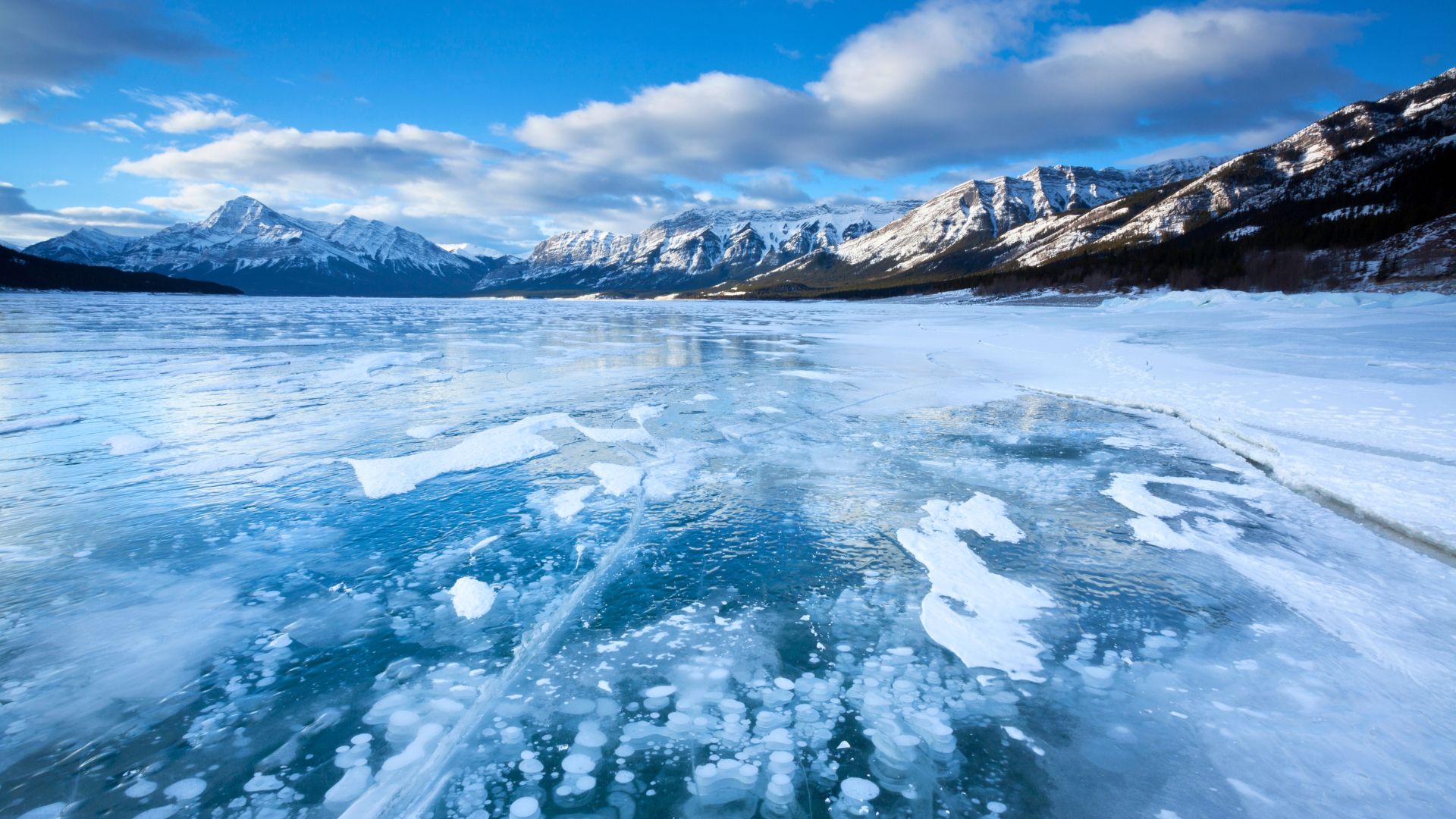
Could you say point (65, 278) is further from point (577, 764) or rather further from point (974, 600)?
point (974, 600)

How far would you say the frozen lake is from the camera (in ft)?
9.27

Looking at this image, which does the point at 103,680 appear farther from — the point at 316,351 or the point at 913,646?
the point at 316,351

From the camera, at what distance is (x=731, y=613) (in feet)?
14.1

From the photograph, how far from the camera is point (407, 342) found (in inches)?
981

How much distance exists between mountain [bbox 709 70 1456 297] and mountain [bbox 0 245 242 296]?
13696 cm

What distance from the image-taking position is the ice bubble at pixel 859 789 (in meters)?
Result: 2.74

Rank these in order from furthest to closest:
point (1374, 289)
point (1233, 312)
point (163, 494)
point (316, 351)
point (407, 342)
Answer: point (1374, 289), point (1233, 312), point (407, 342), point (316, 351), point (163, 494)

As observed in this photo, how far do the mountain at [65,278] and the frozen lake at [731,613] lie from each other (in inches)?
5295

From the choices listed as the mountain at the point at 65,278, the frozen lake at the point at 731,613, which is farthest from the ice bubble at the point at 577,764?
the mountain at the point at 65,278

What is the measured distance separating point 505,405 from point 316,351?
13.7 m

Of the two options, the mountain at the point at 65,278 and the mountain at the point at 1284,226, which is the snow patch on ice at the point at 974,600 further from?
the mountain at the point at 65,278

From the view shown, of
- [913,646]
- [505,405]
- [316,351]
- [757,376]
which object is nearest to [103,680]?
[913,646]

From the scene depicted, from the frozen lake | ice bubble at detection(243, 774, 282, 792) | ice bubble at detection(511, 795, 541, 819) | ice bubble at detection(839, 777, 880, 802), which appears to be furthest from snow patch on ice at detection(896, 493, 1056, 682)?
ice bubble at detection(243, 774, 282, 792)

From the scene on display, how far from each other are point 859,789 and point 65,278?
15373 centimetres
